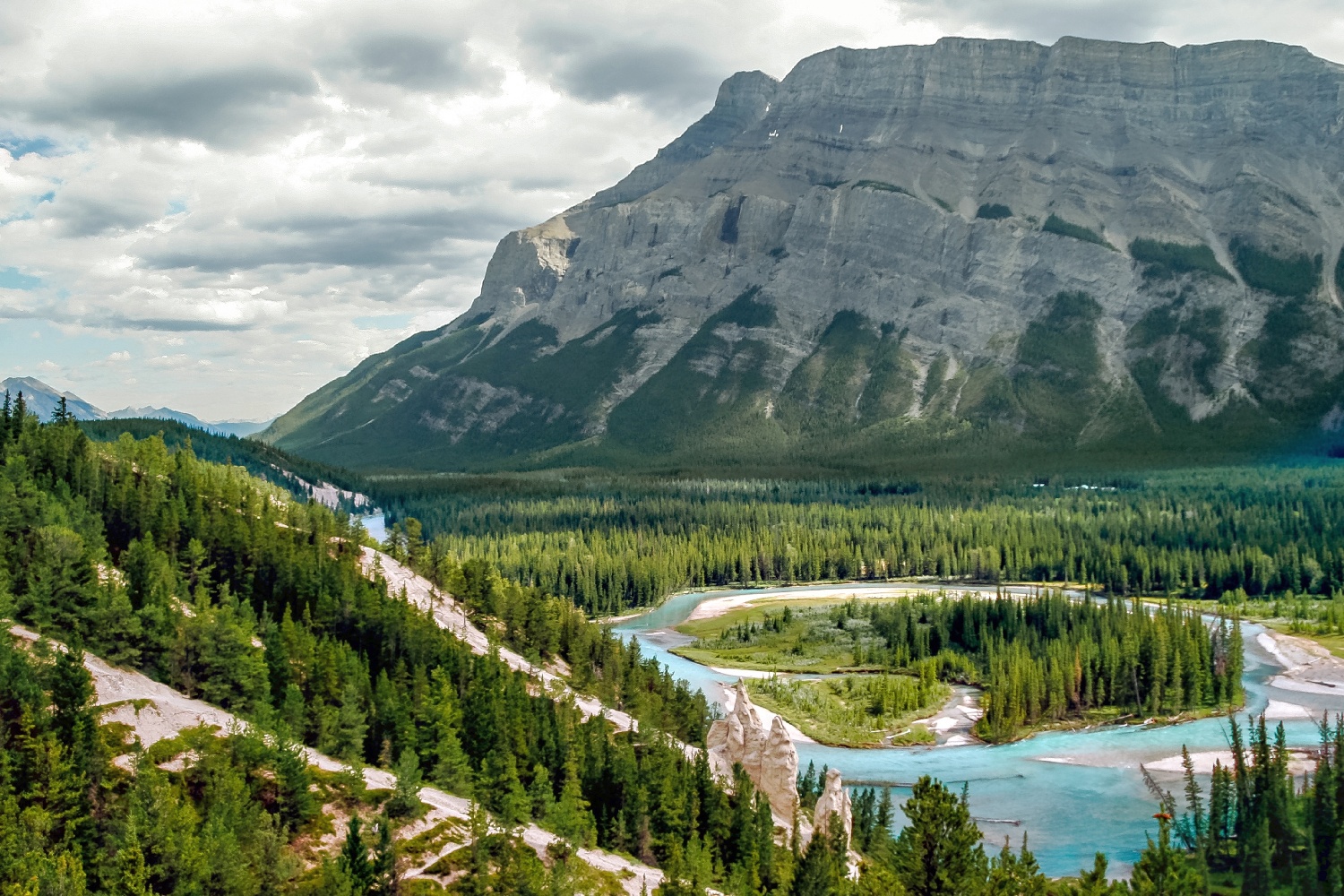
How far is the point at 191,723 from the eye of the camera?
68.8 metres

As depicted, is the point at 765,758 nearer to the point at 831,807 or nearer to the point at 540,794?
the point at 831,807

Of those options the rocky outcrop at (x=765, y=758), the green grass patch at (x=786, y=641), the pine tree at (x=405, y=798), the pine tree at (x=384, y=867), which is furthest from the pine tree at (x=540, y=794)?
the green grass patch at (x=786, y=641)

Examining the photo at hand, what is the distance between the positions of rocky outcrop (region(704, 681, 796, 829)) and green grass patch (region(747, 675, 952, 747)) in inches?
1283

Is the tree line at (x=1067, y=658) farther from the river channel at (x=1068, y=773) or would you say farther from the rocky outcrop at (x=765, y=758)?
the rocky outcrop at (x=765, y=758)

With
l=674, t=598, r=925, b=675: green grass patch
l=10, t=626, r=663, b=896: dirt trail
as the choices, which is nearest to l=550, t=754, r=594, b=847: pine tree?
l=10, t=626, r=663, b=896: dirt trail

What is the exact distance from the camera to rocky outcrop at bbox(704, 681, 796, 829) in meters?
82.7

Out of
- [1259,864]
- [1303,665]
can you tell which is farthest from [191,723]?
[1303,665]

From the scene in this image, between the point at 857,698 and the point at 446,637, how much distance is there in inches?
2022

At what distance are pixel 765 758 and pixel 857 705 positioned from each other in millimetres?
47980

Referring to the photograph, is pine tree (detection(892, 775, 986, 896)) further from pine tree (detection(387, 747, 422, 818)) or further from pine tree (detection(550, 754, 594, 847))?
pine tree (detection(387, 747, 422, 818))

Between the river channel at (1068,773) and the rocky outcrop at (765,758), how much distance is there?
1543 cm

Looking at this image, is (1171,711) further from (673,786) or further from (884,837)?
(673,786)

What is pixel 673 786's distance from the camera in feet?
254

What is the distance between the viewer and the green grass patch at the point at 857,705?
11806 centimetres
